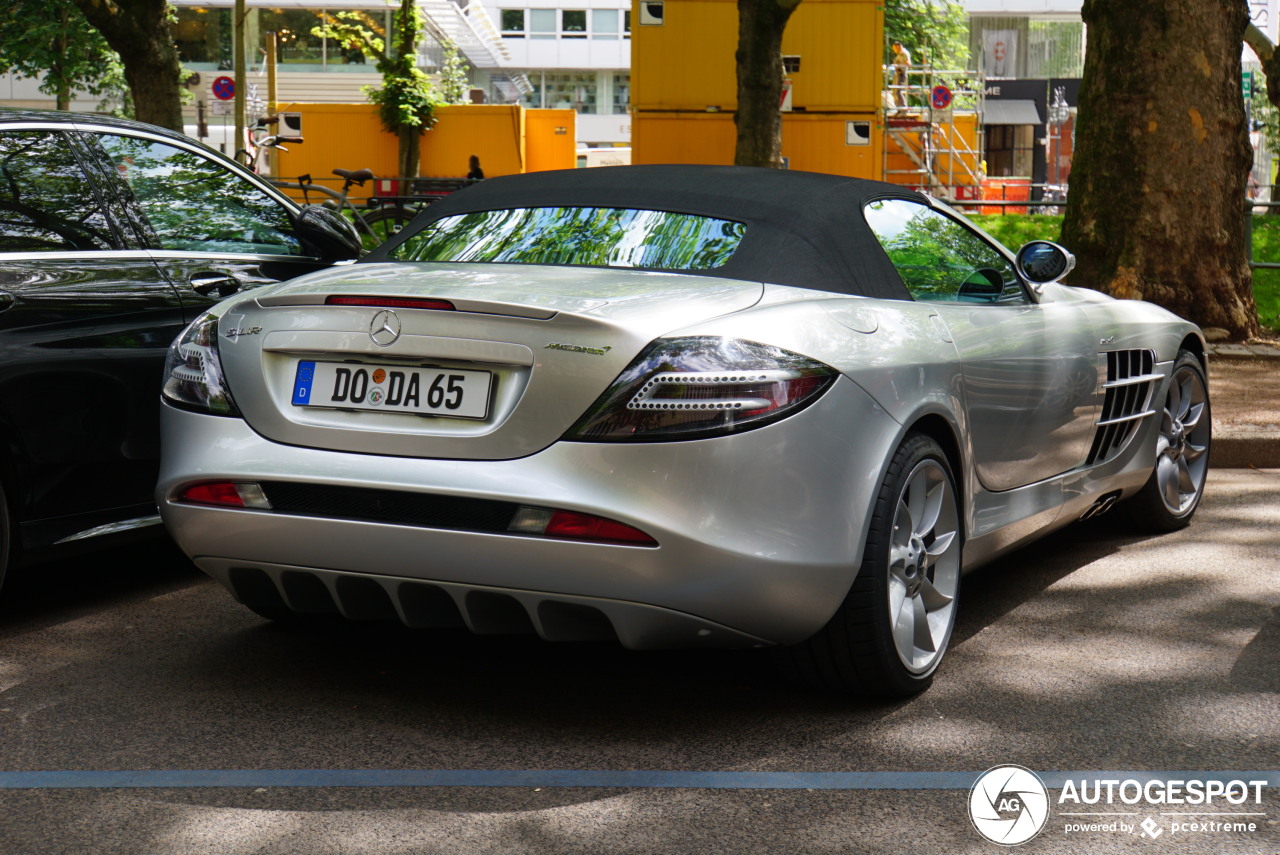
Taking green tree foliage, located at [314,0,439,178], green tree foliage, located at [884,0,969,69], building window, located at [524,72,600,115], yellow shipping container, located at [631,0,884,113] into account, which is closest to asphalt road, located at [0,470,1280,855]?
yellow shipping container, located at [631,0,884,113]

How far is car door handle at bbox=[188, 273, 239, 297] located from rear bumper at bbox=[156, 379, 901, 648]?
161 cm

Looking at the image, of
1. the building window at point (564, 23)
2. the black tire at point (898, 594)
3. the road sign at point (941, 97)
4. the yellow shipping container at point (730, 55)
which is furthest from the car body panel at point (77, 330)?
the building window at point (564, 23)

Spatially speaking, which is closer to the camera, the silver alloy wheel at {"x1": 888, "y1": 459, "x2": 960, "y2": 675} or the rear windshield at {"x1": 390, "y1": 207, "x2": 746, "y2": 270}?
the silver alloy wheel at {"x1": 888, "y1": 459, "x2": 960, "y2": 675}

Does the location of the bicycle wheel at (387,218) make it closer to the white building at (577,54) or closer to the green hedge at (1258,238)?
the green hedge at (1258,238)

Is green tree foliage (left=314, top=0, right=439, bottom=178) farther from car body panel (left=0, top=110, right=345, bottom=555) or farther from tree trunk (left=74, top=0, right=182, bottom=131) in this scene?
car body panel (left=0, top=110, right=345, bottom=555)

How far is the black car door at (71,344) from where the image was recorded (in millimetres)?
4504

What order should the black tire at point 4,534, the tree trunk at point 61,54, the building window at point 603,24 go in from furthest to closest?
the building window at point 603,24, the tree trunk at point 61,54, the black tire at point 4,534

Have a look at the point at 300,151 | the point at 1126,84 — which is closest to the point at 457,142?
the point at 300,151

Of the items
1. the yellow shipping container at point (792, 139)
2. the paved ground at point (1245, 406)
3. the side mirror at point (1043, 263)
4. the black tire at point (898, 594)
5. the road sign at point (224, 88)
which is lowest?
the paved ground at point (1245, 406)

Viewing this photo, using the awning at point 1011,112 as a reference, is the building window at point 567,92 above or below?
above

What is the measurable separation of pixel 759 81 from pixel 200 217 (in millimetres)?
15084

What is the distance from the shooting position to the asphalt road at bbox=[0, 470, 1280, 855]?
3.06m

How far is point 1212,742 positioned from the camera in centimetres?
361

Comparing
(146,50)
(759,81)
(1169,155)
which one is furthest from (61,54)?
(1169,155)
